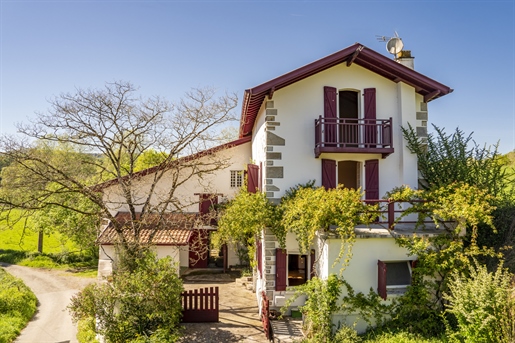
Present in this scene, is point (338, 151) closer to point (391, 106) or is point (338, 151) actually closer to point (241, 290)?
point (391, 106)

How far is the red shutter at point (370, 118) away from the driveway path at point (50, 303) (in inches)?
457

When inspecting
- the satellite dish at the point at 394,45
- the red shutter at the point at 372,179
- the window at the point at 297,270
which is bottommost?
the window at the point at 297,270

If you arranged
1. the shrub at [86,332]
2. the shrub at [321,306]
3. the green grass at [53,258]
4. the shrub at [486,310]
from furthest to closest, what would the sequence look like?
1. the green grass at [53,258]
2. the shrub at [86,332]
3. the shrub at [321,306]
4. the shrub at [486,310]

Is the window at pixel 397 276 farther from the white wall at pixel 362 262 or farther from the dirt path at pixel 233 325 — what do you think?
the dirt path at pixel 233 325

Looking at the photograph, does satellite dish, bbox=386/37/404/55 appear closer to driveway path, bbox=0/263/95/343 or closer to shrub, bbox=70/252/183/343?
shrub, bbox=70/252/183/343

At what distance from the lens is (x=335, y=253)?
918cm

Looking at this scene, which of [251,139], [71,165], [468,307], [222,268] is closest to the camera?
[468,307]

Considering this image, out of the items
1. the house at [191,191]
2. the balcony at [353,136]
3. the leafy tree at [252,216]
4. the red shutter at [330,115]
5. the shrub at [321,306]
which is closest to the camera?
the shrub at [321,306]

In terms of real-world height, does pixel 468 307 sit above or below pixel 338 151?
below

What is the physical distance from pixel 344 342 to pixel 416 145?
742 cm

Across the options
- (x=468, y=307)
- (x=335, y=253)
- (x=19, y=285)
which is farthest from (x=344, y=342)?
(x=19, y=285)

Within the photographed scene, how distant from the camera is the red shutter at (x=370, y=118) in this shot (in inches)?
466

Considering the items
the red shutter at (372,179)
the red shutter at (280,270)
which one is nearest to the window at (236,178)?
the red shutter at (280,270)

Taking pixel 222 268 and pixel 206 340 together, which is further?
pixel 222 268
